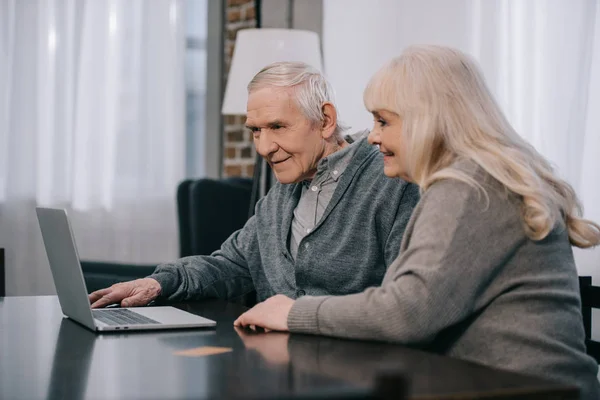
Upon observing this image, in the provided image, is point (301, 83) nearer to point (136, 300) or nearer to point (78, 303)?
point (136, 300)

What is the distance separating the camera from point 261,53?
156 inches

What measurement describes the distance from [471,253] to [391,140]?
1.18 feet

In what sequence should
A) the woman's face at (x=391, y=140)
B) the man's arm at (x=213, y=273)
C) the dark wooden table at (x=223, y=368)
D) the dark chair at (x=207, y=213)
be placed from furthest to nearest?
the dark chair at (x=207, y=213) < the man's arm at (x=213, y=273) < the woman's face at (x=391, y=140) < the dark wooden table at (x=223, y=368)

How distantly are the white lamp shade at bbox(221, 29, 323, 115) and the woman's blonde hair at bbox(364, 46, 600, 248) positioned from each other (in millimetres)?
2307

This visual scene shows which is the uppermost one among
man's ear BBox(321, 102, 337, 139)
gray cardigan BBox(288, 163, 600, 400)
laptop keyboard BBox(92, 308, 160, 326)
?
man's ear BBox(321, 102, 337, 139)

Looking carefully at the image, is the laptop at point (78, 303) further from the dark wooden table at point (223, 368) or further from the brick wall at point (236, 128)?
the brick wall at point (236, 128)

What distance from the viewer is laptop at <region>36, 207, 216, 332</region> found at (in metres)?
1.74

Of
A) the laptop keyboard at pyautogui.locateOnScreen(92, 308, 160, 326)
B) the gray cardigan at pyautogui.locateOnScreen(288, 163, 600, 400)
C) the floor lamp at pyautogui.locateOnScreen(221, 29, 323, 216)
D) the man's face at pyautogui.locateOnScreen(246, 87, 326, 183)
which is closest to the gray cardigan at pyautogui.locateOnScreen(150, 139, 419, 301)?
the man's face at pyautogui.locateOnScreen(246, 87, 326, 183)

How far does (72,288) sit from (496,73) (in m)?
1.80

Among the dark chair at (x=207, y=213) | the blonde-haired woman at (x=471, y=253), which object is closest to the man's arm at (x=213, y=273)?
the blonde-haired woman at (x=471, y=253)

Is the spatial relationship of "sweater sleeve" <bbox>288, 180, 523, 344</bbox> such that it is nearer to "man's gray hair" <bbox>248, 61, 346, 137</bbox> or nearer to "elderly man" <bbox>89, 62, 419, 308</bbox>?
"elderly man" <bbox>89, 62, 419, 308</bbox>

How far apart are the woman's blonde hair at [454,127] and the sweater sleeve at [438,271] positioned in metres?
0.08

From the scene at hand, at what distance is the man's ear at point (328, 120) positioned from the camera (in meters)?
2.37

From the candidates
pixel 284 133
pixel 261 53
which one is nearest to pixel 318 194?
pixel 284 133
